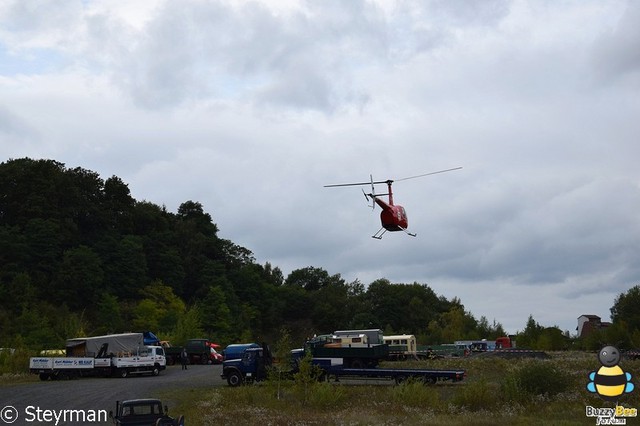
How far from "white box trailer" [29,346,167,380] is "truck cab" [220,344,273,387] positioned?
42.6 ft

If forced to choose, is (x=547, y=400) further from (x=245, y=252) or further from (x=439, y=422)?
(x=245, y=252)

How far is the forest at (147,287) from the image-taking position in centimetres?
9481

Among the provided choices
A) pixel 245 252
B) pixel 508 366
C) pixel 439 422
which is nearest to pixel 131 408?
pixel 439 422

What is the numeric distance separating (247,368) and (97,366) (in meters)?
15.8

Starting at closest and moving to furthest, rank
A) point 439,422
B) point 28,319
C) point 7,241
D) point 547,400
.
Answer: point 439,422 → point 547,400 → point 28,319 → point 7,241

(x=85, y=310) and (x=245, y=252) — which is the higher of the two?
(x=245, y=252)

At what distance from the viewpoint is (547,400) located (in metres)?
35.3

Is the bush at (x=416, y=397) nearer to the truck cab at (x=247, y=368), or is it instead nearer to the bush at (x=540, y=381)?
the bush at (x=540, y=381)

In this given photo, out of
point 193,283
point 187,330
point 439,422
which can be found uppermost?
→ point 193,283

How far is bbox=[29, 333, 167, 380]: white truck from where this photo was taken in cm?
5281

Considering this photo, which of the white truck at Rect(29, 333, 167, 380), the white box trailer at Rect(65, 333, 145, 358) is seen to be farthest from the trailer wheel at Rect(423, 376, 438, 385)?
the white box trailer at Rect(65, 333, 145, 358)

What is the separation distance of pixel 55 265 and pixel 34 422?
258ft

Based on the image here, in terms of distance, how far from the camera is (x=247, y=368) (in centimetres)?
4431

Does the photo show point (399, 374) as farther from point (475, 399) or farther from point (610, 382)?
point (610, 382)
